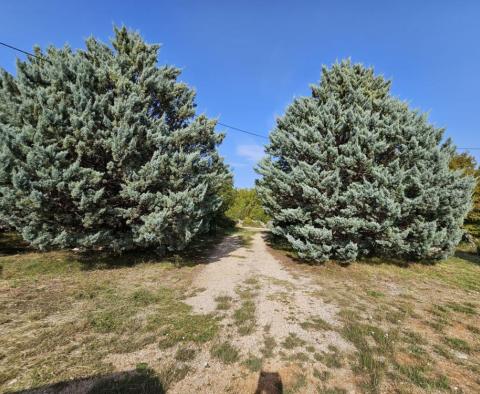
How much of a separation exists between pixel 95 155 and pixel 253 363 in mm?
7454

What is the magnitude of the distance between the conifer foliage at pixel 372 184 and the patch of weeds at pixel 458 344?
14.6ft

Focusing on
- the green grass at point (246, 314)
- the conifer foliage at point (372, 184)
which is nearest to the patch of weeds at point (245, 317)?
the green grass at point (246, 314)

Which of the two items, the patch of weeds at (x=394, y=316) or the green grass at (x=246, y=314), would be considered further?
the patch of weeds at (x=394, y=316)

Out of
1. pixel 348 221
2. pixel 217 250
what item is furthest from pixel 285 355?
pixel 217 250

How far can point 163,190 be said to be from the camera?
8.66 m

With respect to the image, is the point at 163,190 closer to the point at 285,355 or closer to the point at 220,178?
the point at 220,178

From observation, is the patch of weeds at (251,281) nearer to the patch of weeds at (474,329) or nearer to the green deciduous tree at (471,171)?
the patch of weeds at (474,329)

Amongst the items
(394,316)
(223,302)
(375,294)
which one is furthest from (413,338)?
(223,302)

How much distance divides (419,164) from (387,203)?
2240mm

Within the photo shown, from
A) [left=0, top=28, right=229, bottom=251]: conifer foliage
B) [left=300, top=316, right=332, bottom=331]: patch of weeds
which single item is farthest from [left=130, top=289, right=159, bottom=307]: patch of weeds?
[left=300, top=316, right=332, bottom=331]: patch of weeds

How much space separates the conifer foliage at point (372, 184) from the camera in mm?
8992

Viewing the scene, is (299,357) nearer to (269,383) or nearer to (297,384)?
(297,384)

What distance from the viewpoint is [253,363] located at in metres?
3.76

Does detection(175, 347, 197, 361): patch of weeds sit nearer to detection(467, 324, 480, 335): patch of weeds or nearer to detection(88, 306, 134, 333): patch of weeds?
detection(88, 306, 134, 333): patch of weeds
